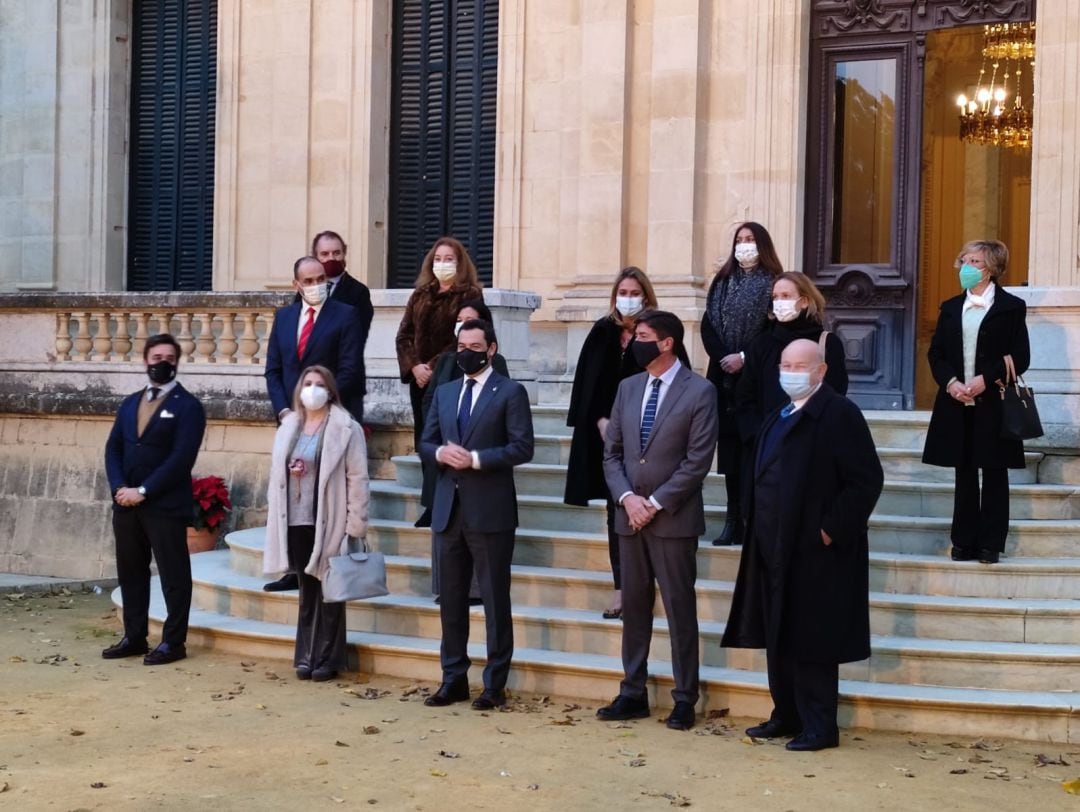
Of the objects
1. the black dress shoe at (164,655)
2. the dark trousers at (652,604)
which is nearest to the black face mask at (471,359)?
the dark trousers at (652,604)

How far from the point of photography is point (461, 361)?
28.7 ft

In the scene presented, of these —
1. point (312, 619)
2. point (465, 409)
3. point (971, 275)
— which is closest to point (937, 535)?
point (971, 275)

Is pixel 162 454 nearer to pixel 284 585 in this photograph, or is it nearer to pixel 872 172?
pixel 284 585

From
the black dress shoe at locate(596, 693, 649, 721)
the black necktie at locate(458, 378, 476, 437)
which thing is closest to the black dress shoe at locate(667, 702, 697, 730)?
the black dress shoe at locate(596, 693, 649, 721)

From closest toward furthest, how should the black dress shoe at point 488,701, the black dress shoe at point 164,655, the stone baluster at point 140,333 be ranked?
the black dress shoe at point 488,701 → the black dress shoe at point 164,655 → the stone baluster at point 140,333

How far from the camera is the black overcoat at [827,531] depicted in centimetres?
752

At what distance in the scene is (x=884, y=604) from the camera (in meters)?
8.74

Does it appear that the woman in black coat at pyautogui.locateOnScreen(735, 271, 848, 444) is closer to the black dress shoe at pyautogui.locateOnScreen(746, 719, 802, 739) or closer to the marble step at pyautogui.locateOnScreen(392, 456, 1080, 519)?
the marble step at pyautogui.locateOnScreen(392, 456, 1080, 519)

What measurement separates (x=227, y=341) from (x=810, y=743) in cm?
725

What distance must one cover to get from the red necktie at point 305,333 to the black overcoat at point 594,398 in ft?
5.81

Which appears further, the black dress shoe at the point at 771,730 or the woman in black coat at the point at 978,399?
the woman in black coat at the point at 978,399

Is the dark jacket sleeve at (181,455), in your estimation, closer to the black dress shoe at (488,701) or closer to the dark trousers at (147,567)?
the dark trousers at (147,567)

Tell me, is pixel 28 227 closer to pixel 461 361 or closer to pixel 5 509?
pixel 5 509

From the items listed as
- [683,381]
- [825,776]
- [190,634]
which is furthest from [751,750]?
[190,634]
